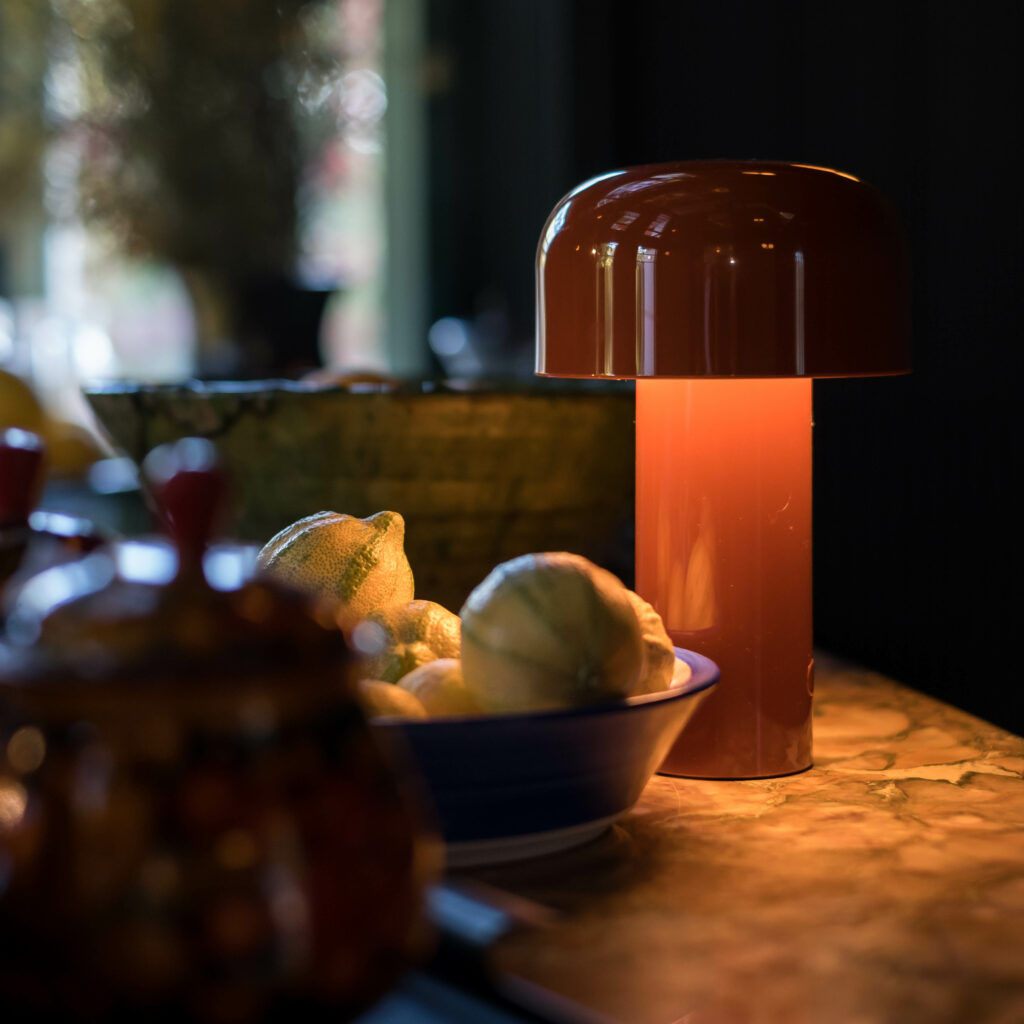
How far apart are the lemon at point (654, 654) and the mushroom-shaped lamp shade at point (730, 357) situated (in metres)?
0.08

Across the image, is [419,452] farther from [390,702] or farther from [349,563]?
[390,702]

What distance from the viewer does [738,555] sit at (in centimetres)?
63

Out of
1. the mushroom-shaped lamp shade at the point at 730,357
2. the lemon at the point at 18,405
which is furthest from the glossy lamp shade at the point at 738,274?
the lemon at the point at 18,405

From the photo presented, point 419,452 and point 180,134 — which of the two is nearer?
point 419,452

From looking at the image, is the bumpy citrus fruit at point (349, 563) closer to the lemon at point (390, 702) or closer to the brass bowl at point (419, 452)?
the lemon at point (390, 702)

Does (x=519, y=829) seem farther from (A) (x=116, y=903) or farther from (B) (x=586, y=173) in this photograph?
(B) (x=586, y=173)

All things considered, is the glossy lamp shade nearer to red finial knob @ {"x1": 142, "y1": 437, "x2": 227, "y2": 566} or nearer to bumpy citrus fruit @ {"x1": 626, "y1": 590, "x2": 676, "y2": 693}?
bumpy citrus fruit @ {"x1": 626, "y1": 590, "x2": 676, "y2": 693}

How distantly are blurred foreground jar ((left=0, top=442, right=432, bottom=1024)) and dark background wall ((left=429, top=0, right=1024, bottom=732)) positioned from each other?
68cm

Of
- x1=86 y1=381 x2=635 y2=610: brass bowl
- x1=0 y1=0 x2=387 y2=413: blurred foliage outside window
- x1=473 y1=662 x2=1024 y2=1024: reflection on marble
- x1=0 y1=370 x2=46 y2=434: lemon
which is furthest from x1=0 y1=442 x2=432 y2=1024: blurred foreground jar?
x1=0 y1=0 x2=387 y2=413: blurred foliage outside window

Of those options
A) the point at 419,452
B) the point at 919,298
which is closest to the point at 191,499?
the point at 419,452

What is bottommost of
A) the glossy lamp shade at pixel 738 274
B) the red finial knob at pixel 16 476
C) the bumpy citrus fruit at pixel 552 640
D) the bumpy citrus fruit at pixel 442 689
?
the bumpy citrus fruit at pixel 442 689

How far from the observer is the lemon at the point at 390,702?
1.60 ft

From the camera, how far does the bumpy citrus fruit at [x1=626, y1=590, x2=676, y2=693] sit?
55 centimetres

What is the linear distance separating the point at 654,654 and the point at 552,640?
0.08 meters
